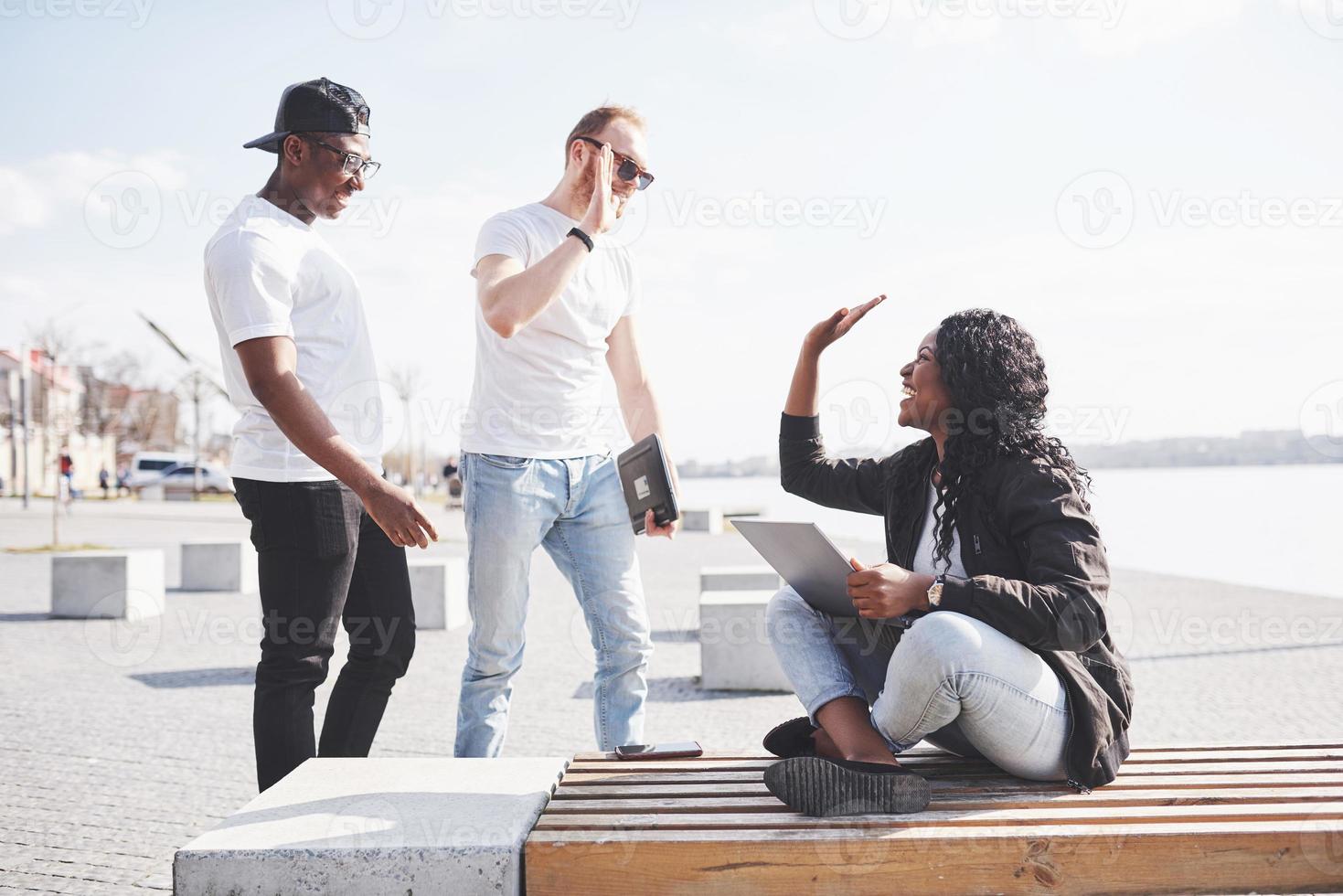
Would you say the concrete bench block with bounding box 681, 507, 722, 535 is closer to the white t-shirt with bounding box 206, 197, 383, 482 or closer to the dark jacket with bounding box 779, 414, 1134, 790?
the white t-shirt with bounding box 206, 197, 383, 482

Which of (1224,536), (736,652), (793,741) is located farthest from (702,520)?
(793,741)

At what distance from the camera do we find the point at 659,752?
309 cm

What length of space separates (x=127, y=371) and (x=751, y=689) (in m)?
69.2

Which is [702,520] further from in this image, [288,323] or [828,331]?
[288,323]

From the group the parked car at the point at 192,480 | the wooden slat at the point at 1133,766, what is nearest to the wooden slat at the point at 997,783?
the wooden slat at the point at 1133,766

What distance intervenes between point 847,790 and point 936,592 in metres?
0.51

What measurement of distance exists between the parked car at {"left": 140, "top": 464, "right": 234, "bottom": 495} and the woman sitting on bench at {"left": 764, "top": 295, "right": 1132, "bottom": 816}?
51.5m

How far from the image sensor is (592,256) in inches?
145

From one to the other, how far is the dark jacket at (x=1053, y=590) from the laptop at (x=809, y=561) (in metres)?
0.29

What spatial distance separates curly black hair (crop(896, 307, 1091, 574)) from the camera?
110 inches

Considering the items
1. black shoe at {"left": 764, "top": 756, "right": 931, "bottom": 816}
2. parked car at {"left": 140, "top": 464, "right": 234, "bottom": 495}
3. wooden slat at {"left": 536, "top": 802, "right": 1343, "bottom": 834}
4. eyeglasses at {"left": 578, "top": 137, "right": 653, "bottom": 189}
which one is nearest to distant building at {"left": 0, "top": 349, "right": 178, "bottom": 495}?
parked car at {"left": 140, "top": 464, "right": 234, "bottom": 495}

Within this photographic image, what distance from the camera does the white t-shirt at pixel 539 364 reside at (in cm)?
348

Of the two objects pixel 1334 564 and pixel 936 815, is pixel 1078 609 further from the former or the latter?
pixel 1334 564

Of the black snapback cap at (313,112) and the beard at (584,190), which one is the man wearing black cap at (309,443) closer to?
the black snapback cap at (313,112)
